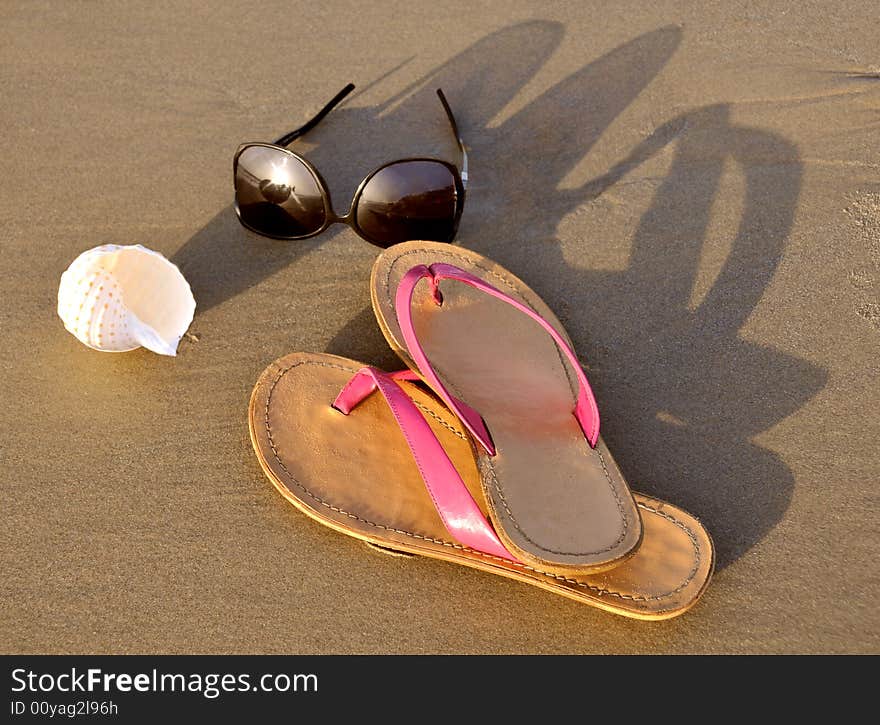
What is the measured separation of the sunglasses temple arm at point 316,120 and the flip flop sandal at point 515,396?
39 centimetres

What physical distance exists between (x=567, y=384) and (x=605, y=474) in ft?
0.63

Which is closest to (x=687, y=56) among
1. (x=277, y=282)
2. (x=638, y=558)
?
(x=277, y=282)

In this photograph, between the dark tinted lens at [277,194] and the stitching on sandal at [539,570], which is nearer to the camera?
the stitching on sandal at [539,570]

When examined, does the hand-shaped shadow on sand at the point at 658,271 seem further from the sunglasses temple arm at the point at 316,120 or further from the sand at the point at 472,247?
the sunglasses temple arm at the point at 316,120

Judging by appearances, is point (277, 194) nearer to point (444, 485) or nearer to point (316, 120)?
point (316, 120)

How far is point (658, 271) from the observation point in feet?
5.60

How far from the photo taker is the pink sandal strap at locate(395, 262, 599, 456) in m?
1.42

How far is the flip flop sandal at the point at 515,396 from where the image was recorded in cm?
134

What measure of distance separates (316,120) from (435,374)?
0.73 meters

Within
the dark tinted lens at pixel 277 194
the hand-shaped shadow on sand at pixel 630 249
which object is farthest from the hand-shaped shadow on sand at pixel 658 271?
the dark tinted lens at pixel 277 194

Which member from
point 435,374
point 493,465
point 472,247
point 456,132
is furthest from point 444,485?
point 456,132

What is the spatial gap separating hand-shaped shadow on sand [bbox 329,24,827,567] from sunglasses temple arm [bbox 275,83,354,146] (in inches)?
5.2

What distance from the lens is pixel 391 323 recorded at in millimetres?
1560
